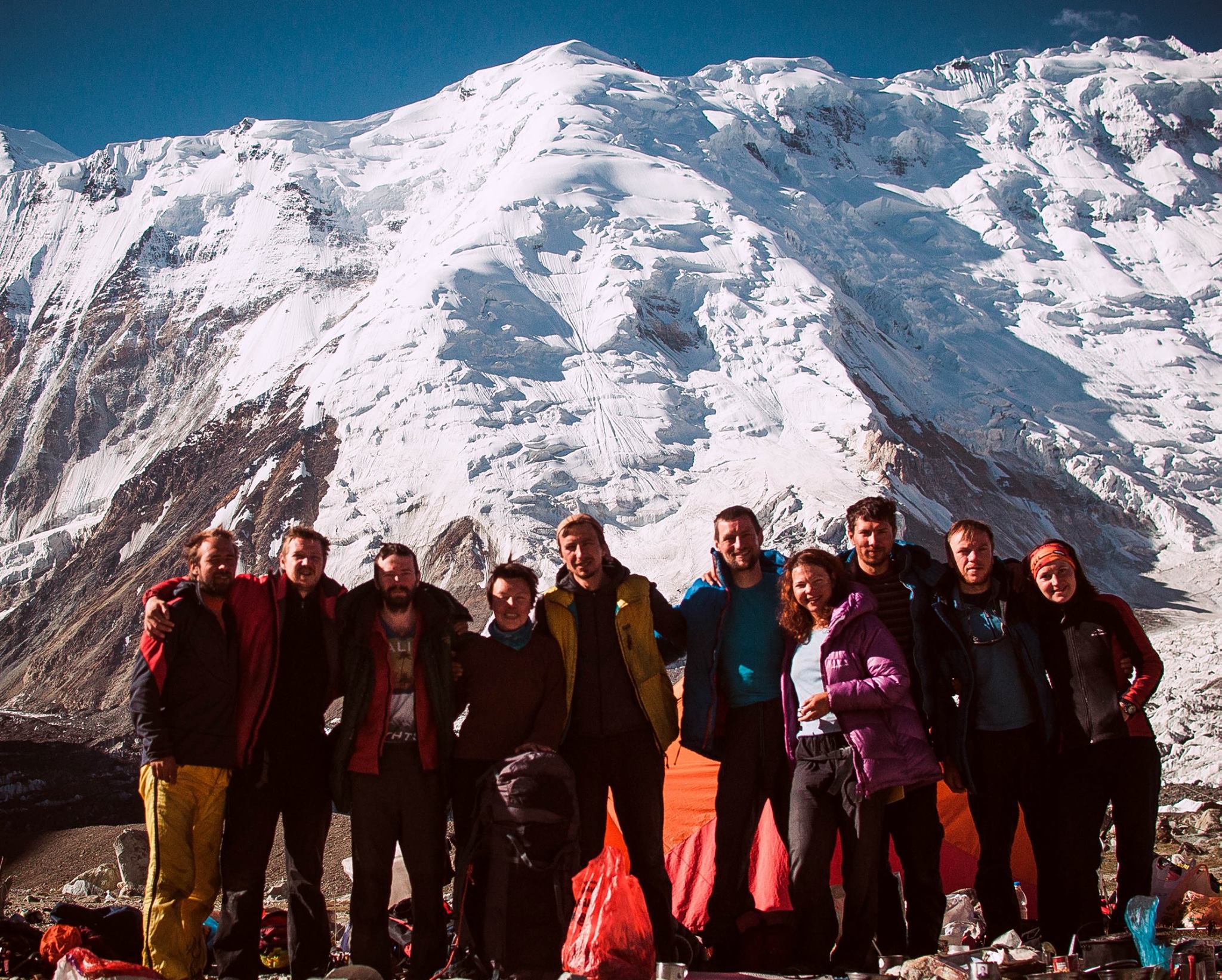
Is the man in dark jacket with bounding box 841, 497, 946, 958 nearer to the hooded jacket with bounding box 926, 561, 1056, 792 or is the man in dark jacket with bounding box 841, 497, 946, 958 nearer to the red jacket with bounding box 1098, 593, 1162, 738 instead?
the hooded jacket with bounding box 926, 561, 1056, 792

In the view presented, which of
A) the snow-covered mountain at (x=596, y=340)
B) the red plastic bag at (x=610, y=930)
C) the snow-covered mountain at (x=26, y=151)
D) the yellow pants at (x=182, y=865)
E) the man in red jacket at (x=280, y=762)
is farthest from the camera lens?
the snow-covered mountain at (x=26, y=151)

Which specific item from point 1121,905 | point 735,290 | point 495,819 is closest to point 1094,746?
point 1121,905

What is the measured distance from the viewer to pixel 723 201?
1977 inches

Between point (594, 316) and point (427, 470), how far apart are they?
12.5 m

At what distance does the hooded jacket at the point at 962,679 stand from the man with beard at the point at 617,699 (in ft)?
3.44

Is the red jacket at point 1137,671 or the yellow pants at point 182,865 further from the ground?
the red jacket at point 1137,671

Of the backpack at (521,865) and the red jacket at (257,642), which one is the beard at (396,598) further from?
the backpack at (521,865)

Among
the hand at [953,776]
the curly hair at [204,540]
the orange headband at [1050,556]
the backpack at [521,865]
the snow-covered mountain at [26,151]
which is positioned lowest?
the backpack at [521,865]

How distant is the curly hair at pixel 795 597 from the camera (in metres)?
3.84

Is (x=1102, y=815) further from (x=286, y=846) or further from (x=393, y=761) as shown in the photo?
(x=286, y=846)

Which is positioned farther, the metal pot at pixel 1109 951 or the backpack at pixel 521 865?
the backpack at pixel 521 865

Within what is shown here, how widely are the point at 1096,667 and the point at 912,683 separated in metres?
0.73

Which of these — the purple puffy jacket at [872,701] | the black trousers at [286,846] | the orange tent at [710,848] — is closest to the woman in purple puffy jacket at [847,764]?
the purple puffy jacket at [872,701]

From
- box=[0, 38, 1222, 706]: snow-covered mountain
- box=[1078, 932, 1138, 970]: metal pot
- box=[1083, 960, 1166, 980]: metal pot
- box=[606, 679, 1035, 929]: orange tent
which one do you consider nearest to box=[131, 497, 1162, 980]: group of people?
box=[1078, 932, 1138, 970]: metal pot
